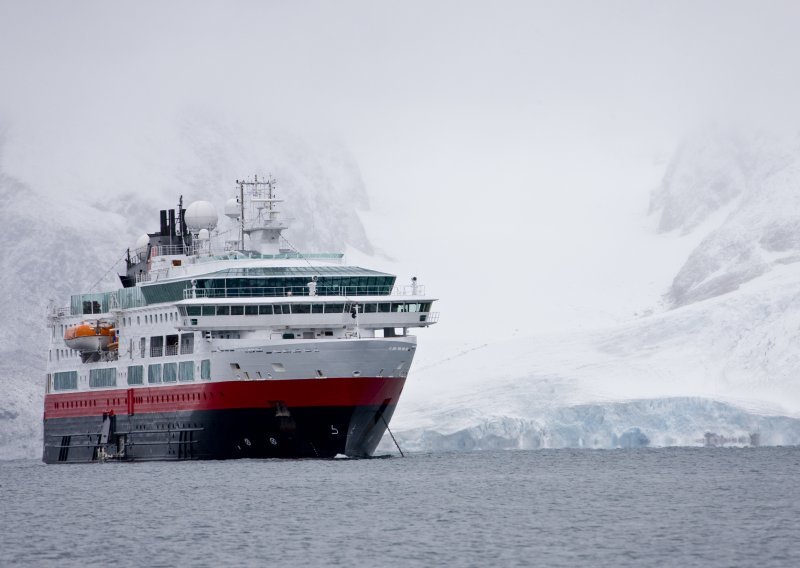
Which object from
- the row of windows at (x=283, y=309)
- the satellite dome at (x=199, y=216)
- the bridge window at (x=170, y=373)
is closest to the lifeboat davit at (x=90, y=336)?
the satellite dome at (x=199, y=216)

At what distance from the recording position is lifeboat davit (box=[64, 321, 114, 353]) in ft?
320

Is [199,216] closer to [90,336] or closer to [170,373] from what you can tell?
[90,336]

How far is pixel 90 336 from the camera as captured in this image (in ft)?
320

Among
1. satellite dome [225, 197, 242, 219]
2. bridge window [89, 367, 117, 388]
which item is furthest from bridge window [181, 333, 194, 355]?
satellite dome [225, 197, 242, 219]

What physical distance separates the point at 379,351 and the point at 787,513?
26.4 m

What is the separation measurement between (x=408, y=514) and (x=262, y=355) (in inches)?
858

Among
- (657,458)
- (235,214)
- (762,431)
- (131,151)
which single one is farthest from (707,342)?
(131,151)

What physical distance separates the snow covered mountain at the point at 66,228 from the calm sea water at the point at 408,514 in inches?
1916

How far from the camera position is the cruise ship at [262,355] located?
277ft

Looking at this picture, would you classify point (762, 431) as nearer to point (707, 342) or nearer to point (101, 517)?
point (707, 342)

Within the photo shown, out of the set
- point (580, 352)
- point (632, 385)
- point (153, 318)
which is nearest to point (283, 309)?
point (153, 318)

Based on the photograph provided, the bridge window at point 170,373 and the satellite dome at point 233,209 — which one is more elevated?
the satellite dome at point 233,209

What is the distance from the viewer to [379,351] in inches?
3329

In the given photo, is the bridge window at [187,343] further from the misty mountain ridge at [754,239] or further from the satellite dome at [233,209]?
the misty mountain ridge at [754,239]
